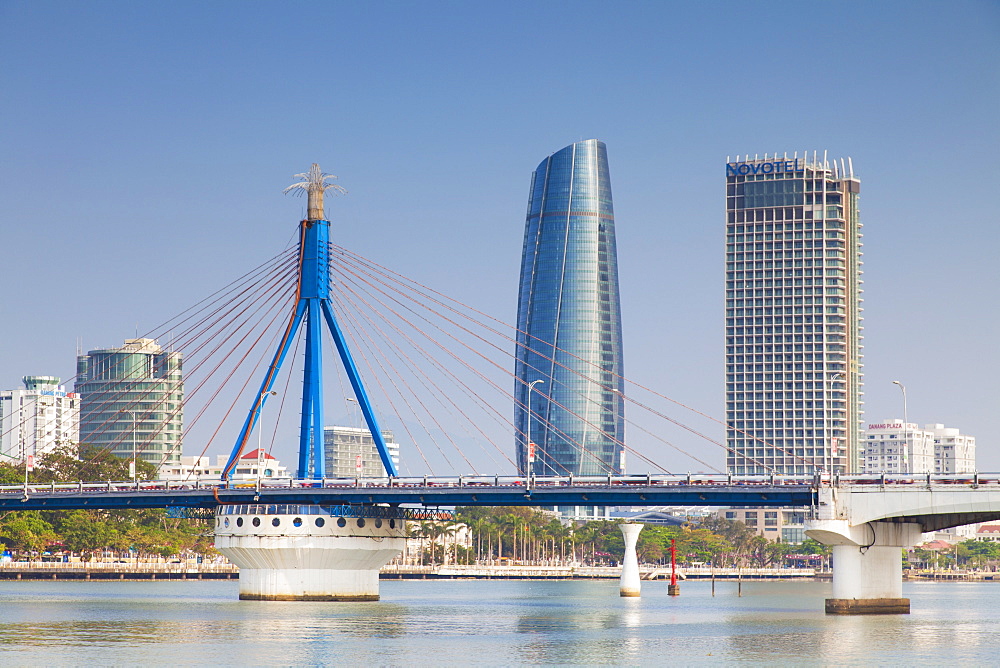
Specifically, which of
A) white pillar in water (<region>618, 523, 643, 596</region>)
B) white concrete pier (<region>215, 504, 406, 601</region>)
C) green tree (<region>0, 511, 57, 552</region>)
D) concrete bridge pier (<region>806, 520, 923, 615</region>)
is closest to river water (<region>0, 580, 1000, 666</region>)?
concrete bridge pier (<region>806, 520, 923, 615</region>)

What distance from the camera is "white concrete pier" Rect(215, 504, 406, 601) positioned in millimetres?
96438

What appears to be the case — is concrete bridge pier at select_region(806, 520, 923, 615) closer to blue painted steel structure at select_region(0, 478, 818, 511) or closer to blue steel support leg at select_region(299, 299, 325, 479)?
blue painted steel structure at select_region(0, 478, 818, 511)

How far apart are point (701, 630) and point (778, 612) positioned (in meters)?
20.4

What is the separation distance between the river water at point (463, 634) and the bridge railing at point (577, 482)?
709 centimetres

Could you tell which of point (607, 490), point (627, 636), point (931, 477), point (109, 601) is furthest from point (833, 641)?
point (109, 601)

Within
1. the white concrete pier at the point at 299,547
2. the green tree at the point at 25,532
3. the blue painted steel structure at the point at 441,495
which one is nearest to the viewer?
the blue painted steel structure at the point at 441,495

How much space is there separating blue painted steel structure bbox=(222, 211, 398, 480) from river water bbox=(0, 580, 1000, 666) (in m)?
9.43

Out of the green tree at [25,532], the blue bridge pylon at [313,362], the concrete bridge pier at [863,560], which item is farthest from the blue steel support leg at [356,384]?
the green tree at [25,532]

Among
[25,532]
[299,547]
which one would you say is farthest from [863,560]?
[25,532]

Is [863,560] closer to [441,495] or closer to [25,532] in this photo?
[441,495]

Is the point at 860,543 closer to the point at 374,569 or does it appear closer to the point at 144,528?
the point at 374,569

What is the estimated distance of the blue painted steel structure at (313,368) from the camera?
96562mm

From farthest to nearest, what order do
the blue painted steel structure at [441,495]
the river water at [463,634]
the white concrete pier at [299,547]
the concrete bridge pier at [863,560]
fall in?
1. the white concrete pier at [299,547]
2. the blue painted steel structure at [441,495]
3. the concrete bridge pier at [863,560]
4. the river water at [463,634]

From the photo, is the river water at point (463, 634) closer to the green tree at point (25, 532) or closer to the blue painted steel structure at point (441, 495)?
the blue painted steel structure at point (441, 495)
